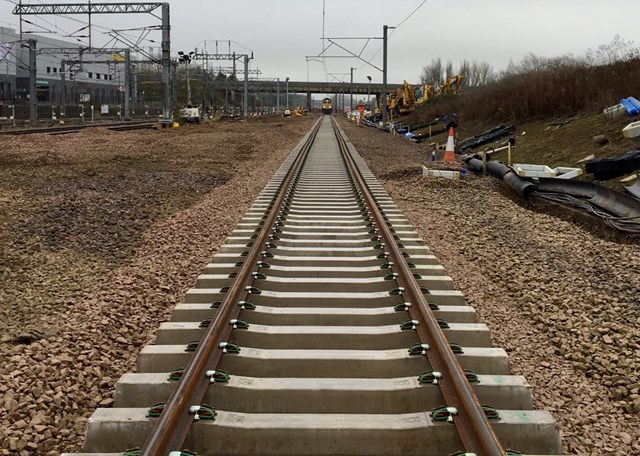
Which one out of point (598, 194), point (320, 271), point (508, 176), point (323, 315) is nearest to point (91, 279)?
point (320, 271)

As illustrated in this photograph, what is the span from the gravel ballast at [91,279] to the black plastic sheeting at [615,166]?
22.4 ft

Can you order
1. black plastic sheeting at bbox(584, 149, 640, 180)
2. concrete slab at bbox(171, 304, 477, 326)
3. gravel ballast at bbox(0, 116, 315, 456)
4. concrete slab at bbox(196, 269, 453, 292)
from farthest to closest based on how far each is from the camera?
black plastic sheeting at bbox(584, 149, 640, 180) → concrete slab at bbox(196, 269, 453, 292) → concrete slab at bbox(171, 304, 477, 326) → gravel ballast at bbox(0, 116, 315, 456)

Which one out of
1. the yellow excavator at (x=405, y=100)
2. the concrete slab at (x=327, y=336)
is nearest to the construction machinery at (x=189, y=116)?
the yellow excavator at (x=405, y=100)

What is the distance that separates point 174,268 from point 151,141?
63.9ft

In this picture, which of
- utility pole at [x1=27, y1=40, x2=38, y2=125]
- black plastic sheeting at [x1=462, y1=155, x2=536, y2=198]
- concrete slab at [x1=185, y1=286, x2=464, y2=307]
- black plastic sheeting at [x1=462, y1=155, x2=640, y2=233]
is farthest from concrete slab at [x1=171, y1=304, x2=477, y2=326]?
utility pole at [x1=27, y1=40, x2=38, y2=125]

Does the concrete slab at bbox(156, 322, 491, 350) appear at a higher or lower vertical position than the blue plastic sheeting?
lower

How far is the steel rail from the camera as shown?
312cm

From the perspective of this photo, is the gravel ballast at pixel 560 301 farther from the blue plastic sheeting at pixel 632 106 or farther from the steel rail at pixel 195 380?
the blue plastic sheeting at pixel 632 106

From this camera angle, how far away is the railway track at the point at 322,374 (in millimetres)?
3355

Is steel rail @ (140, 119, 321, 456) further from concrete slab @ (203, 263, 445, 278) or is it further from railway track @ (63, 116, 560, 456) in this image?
concrete slab @ (203, 263, 445, 278)

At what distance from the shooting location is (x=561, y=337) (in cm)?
511

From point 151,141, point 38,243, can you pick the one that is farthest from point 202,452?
point 151,141

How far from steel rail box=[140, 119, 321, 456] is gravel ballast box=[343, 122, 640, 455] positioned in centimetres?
213

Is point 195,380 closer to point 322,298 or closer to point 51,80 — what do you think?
point 322,298
